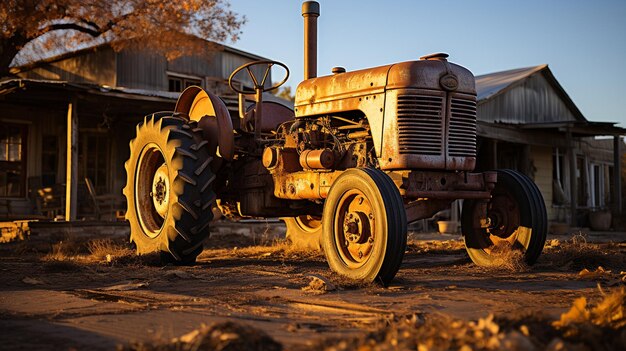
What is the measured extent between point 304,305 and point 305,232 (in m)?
4.79

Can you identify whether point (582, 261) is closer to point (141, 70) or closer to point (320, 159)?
point (320, 159)

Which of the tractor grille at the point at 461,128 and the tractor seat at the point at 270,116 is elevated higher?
the tractor seat at the point at 270,116

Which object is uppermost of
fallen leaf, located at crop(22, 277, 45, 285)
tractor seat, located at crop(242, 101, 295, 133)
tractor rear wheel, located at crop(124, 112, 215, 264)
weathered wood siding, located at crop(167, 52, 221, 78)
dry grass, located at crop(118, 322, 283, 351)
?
weathered wood siding, located at crop(167, 52, 221, 78)

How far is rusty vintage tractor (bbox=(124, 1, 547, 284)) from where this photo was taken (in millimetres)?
6129

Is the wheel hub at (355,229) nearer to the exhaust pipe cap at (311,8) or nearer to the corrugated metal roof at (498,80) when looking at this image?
the exhaust pipe cap at (311,8)

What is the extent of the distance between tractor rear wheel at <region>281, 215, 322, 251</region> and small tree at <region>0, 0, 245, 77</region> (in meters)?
10.8

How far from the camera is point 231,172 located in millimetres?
8516

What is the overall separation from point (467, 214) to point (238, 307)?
3599 mm

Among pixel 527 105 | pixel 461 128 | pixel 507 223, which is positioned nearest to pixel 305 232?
pixel 507 223

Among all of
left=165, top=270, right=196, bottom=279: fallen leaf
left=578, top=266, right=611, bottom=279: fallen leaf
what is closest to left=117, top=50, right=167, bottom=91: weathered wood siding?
left=165, top=270, right=196, bottom=279: fallen leaf

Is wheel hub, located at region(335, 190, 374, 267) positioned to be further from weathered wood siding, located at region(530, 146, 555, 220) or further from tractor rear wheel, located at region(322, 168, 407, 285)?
weathered wood siding, located at region(530, 146, 555, 220)

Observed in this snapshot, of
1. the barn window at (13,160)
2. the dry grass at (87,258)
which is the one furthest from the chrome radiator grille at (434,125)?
the barn window at (13,160)

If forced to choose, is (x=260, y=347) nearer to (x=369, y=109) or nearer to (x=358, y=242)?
(x=358, y=242)

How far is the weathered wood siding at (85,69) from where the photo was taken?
18797 mm
